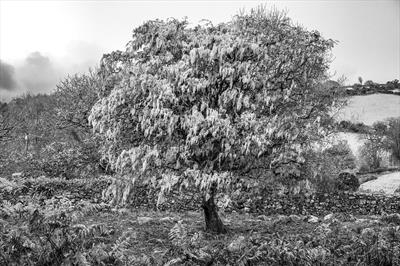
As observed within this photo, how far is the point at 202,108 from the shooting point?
10.7 metres

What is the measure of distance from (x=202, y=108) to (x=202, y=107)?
118 millimetres

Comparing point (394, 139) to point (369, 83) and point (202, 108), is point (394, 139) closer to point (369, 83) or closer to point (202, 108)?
point (369, 83)

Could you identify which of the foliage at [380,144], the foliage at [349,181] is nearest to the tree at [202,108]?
the foliage at [349,181]

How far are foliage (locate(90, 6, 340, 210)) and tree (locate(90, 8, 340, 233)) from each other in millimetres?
24

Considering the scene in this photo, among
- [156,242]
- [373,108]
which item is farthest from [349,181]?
[373,108]

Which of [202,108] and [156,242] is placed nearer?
[202,108]

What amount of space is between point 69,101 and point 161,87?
23.2 m

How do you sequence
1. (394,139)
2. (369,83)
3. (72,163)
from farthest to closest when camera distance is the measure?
(369,83), (394,139), (72,163)

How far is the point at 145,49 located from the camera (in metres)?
11.9

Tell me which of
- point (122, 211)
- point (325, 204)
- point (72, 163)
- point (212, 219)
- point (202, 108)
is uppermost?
point (202, 108)

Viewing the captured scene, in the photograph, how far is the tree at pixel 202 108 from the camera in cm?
1045

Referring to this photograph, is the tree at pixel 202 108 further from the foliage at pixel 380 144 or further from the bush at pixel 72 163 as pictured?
the foliage at pixel 380 144

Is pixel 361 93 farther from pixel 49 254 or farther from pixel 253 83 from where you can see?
pixel 49 254

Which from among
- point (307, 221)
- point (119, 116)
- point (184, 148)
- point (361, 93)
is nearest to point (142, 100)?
point (119, 116)
